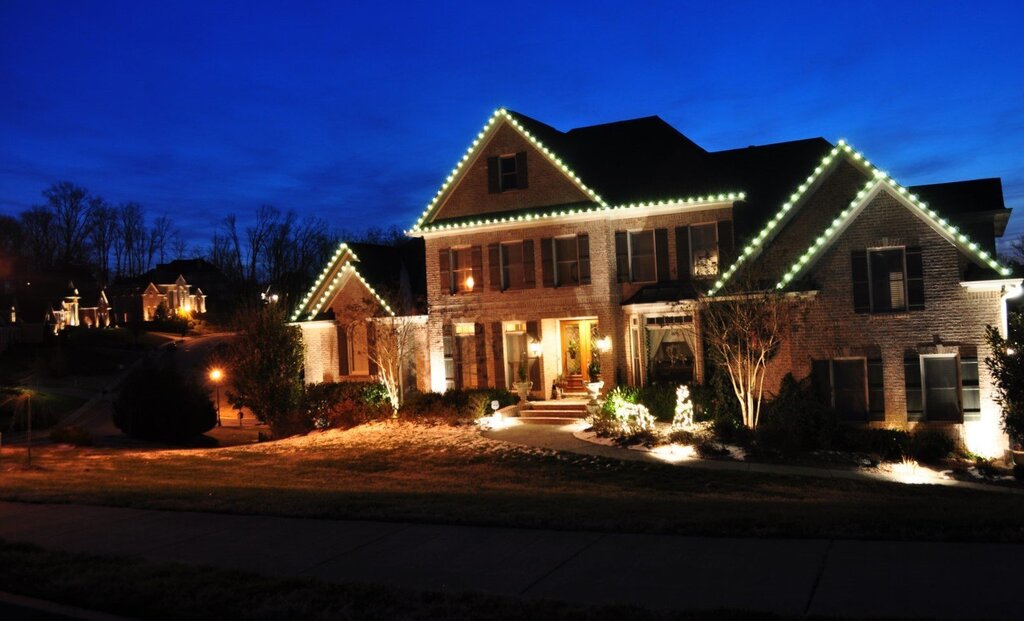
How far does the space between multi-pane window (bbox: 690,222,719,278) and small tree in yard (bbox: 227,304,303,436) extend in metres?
12.9

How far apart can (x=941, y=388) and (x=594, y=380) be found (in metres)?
9.72

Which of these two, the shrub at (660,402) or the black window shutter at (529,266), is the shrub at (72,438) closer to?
the black window shutter at (529,266)

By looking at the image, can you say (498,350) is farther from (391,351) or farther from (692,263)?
(692,263)

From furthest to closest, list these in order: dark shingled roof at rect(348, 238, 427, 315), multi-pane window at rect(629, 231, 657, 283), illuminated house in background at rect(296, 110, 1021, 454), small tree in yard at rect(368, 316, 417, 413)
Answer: dark shingled roof at rect(348, 238, 427, 315), small tree in yard at rect(368, 316, 417, 413), multi-pane window at rect(629, 231, 657, 283), illuminated house in background at rect(296, 110, 1021, 454)

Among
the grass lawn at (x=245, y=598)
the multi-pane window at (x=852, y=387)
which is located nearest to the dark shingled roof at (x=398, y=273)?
the multi-pane window at (x=852, y=387)

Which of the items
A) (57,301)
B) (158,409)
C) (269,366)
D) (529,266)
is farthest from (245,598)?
(57,301)

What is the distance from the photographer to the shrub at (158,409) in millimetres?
29000

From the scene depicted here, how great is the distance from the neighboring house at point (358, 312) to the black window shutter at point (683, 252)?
8.81m

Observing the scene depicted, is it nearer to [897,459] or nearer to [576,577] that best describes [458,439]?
[897,459]

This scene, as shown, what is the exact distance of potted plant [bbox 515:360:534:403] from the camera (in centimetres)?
2750

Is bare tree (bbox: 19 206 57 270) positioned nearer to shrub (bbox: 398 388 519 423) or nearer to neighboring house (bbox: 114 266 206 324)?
neighboring house (bbox: 114 266 206 324)

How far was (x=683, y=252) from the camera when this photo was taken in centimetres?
2617

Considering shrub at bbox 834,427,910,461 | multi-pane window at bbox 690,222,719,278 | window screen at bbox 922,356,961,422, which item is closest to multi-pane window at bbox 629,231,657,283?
multi-pane window at bbox 690,222,719,278

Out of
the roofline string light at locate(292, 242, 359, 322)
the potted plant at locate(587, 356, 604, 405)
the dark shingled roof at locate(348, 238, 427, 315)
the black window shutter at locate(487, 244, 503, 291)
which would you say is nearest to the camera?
the potted plant at locate(587, 356, 604, 405)
